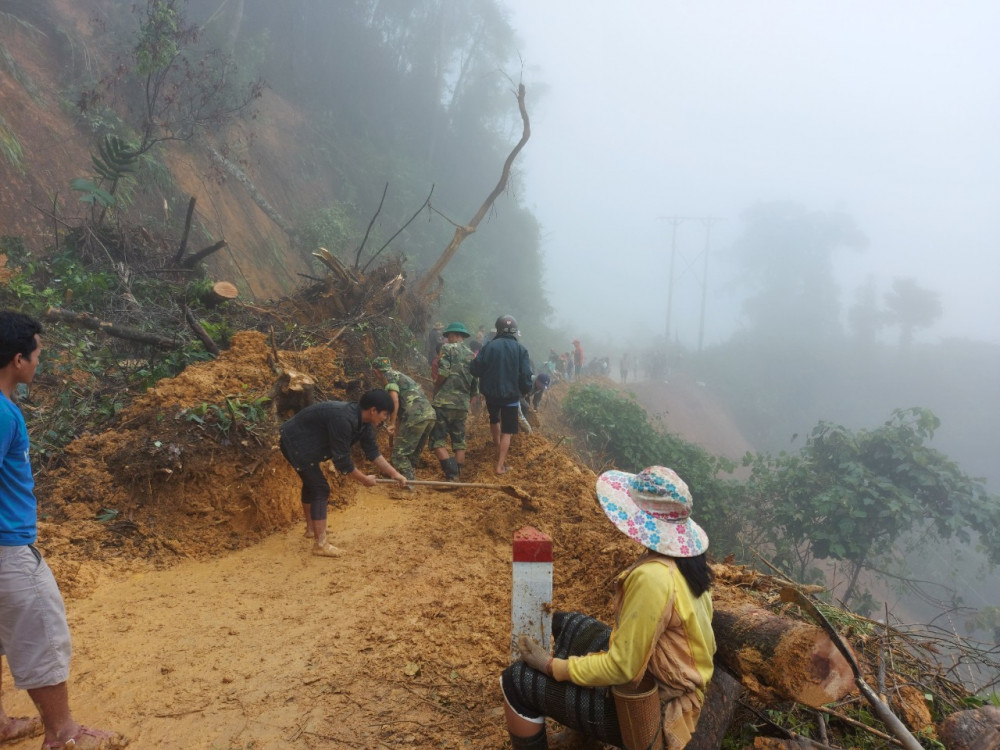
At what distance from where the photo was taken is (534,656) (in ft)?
6.46

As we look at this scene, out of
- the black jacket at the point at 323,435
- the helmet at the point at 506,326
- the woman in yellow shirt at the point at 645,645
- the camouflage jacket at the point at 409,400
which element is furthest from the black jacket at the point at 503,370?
the woman in yellow shirt at the point at 645,645

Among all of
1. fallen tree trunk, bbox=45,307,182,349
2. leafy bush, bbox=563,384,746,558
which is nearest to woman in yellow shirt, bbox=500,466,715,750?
fallen tree trunk, bbox=45,307,182,349

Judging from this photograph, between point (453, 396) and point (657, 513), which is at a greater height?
point (657, 513)

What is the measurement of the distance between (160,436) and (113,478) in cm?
46

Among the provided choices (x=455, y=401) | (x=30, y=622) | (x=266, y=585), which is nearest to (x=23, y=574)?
(x=30, y=622)

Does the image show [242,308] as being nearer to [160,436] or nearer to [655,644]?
[160,436]

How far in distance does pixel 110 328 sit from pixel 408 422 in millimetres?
3606

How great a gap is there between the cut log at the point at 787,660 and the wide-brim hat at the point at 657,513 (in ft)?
2.82

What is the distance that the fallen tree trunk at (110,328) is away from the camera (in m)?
5.92

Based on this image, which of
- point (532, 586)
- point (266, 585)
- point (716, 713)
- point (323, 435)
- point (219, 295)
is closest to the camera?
point (716, 713)

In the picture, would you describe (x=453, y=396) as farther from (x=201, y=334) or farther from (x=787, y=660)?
(x=787, y=660)

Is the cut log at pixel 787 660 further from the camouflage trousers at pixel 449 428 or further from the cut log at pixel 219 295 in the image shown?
the cut log at pixel 219 295

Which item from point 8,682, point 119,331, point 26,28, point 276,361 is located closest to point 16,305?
point 119,331

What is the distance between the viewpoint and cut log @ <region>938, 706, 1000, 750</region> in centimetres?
218
